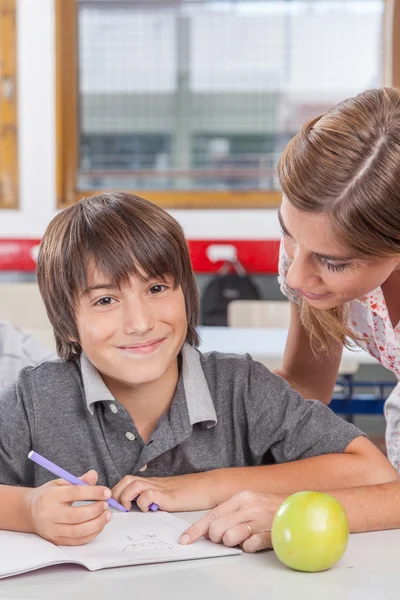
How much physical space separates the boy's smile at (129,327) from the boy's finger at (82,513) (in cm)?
30

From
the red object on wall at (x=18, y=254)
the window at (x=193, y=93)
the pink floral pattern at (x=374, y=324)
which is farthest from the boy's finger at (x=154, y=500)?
the window at (x=193, y=93)

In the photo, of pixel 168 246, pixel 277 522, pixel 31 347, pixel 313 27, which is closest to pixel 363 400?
pixel 31 347

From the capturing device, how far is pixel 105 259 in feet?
4.07

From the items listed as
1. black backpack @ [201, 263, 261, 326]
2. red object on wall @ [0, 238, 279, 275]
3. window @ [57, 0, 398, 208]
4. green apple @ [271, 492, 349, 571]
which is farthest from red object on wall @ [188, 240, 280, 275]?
green apple @ [271, 492, 349, 571]

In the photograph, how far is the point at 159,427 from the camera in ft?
4.11

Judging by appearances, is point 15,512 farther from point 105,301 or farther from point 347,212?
point 347,212

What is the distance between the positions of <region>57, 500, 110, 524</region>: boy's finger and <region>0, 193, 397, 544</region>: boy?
0.23 metres

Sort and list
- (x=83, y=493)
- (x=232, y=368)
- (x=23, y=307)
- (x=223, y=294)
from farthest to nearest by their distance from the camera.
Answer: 1. (x=223, y=294)
2. (x=23, y=307)
3. (x=232, y=368)
4. (x=83, y=493)

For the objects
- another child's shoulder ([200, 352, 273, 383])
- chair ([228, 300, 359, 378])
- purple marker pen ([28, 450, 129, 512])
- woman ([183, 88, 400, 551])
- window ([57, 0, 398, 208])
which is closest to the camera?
purple marker pen ([28, 450, 129, 512])

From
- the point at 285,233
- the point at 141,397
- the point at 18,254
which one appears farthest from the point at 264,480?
the point at 18,254

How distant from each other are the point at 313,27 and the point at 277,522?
3.76 metres

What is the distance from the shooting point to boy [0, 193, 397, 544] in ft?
4.01

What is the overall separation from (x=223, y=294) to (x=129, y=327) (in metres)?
2.75

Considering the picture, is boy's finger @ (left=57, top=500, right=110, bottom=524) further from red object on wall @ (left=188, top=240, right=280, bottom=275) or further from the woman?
red object on wall @ (left=188, top=240, right=280, bottom=275)
